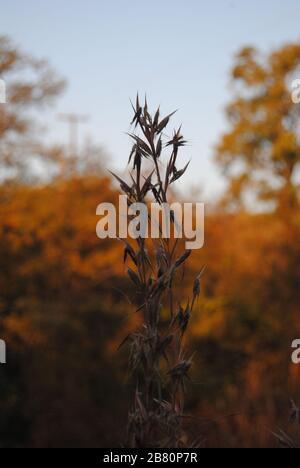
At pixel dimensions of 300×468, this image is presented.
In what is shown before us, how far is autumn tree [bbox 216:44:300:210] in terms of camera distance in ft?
63.6

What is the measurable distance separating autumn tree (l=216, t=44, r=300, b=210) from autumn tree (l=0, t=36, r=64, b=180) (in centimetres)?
777

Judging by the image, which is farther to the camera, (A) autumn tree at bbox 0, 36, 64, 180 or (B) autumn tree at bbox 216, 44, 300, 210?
(B) autumn tree at bbox 216, 44, 300, 210

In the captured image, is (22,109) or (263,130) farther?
(263,130)

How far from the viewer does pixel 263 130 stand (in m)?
20.0

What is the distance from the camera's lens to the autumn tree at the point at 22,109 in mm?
12016

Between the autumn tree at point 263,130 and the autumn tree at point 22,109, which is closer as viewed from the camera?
the autumn tree at point 22,109

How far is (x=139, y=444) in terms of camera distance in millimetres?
2490

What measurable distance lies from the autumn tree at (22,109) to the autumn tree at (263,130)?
777 cm

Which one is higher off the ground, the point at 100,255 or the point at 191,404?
the point at 100,255

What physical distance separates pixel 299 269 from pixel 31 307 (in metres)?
6.88

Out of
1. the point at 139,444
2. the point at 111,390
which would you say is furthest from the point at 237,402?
the point at 139,444

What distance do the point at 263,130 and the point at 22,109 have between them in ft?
30.5

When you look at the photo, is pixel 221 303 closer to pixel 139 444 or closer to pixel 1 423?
pixel 1 423

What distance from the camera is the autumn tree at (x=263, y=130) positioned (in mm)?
19375
